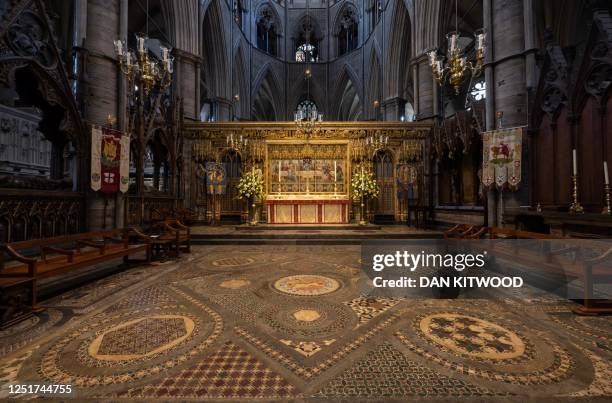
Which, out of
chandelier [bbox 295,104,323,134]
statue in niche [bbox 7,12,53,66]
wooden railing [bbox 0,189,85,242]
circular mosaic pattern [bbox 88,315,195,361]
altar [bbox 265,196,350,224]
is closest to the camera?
circular mosaic pattern [bbox 88,315,195,361]

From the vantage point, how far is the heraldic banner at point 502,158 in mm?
8156

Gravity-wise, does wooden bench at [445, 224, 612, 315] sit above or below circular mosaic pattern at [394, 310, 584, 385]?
above

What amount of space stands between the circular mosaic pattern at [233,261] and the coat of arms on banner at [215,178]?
6.65 meters

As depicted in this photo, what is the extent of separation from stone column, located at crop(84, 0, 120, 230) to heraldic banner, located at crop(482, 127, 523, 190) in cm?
1267

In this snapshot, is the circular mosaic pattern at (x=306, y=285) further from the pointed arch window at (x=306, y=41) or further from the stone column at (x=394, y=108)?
the pointed arch window at (x=306, y=41)

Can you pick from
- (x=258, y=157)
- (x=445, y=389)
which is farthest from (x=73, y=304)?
(x=258, y=157)

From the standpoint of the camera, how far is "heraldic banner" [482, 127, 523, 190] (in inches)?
321

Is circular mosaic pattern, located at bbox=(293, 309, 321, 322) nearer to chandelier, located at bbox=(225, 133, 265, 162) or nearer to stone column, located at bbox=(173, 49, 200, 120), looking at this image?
chandelier, located at bbox=(225, 133, 265, 162)

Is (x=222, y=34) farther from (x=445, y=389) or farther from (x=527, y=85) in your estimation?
(x=445, y=389)

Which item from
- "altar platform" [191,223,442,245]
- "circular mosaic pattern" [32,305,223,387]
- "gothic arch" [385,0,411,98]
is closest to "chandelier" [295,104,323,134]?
"altar platform" [191,223,442,245]

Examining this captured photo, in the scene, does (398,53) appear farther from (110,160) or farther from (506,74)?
(110,160)

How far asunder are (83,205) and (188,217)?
354cm

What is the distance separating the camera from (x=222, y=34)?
1750cm

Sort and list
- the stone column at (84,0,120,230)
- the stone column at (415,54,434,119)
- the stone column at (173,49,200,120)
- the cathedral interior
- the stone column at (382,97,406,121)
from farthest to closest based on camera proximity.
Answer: the stone column at (382,97,406,121) → the stone column at (415,54,434,119) → the stone column at (173,49,200,120) → the stone column at (84,0,120,230) → the cathedral interior
